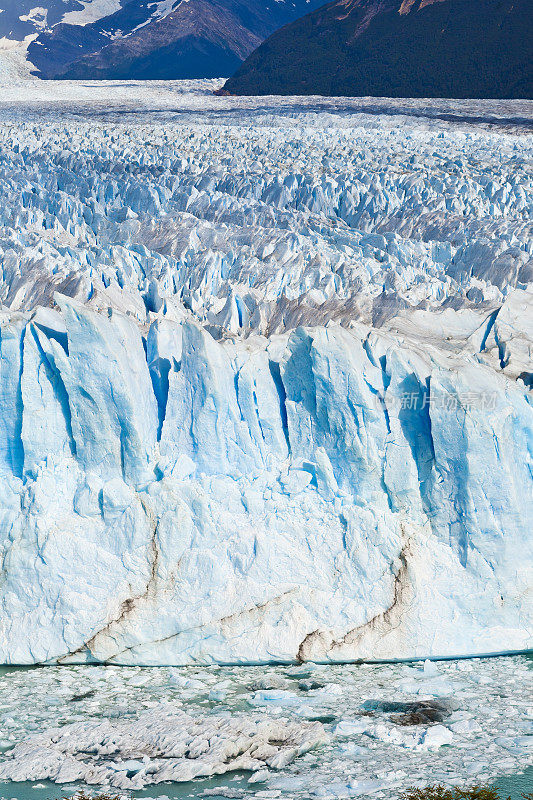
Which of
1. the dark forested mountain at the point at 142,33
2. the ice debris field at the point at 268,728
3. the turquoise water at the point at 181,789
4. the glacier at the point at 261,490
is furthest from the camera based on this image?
the dark forested mountain at the point at 142,33

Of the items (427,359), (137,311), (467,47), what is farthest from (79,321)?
(467,47)

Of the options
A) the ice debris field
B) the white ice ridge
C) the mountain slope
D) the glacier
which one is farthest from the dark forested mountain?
the white ice ridge

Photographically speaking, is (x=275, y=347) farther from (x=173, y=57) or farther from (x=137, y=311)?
(x=173, y=57)

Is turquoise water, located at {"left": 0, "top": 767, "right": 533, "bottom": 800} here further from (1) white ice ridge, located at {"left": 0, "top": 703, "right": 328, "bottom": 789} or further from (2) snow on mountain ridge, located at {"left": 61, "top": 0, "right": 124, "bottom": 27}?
(2) snow on mountain ridge, located at {"left": 61, "top": 0, "right": 124, "bottom": 27}

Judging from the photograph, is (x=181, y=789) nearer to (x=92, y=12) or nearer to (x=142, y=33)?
(x=142, y=33)

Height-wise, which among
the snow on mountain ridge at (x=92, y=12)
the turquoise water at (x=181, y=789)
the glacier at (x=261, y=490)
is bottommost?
the turquoise water at (x=181, y=789)

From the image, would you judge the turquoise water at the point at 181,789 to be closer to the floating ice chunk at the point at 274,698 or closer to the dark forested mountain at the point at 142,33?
the floating ice chunk at the point at 274,698

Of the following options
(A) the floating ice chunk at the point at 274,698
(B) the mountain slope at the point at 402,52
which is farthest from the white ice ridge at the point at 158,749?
(B) the mountain slope at the point at 402,52

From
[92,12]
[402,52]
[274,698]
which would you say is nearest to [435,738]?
[274,698]
